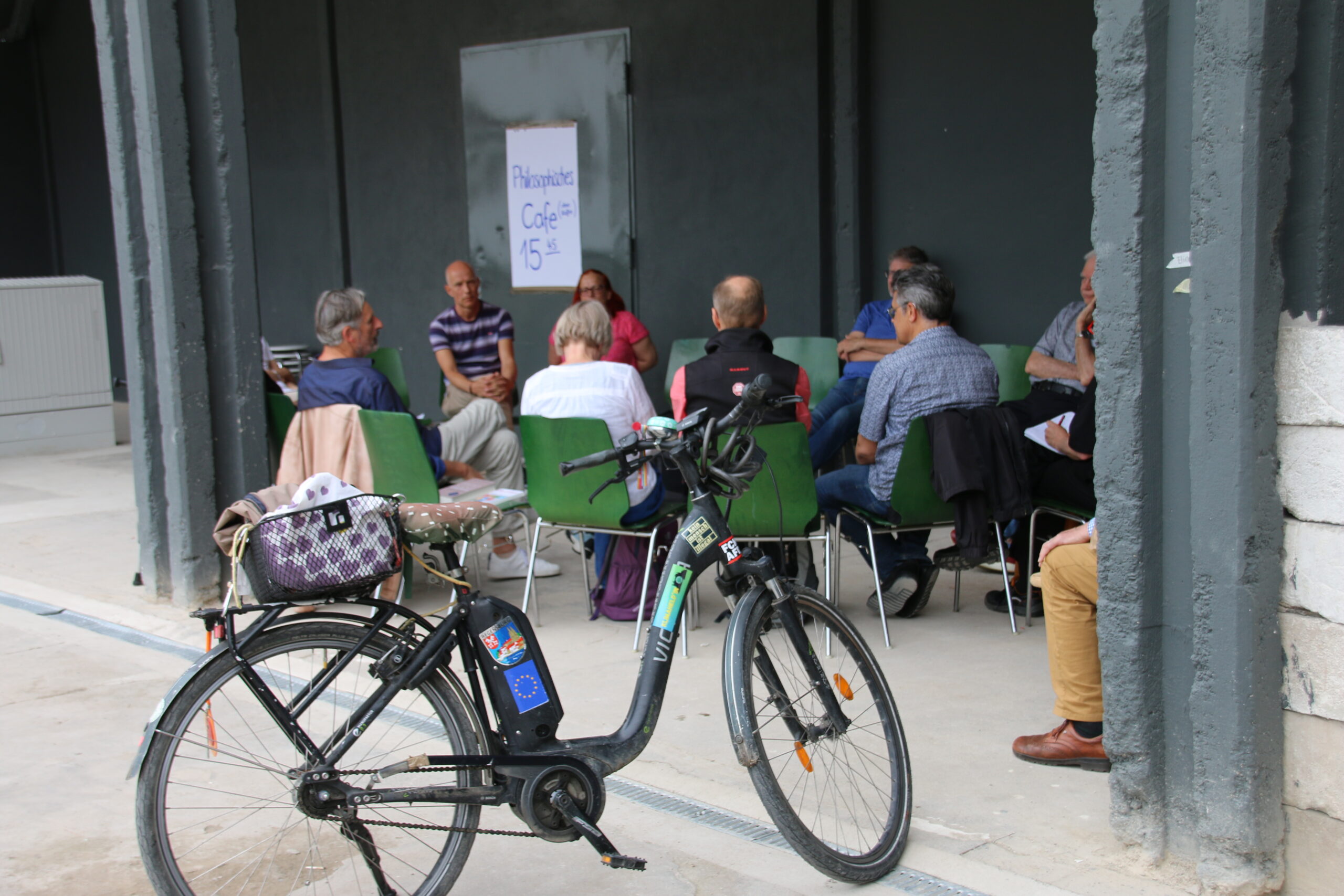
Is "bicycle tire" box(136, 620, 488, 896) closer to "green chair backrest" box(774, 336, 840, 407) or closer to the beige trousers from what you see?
the beige trousers

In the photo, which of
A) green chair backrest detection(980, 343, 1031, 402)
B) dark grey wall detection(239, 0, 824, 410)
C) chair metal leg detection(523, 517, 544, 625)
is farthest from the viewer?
dark grey wall detection(239, 0, 824, 410)

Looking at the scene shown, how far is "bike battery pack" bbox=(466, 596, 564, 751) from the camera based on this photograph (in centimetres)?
276

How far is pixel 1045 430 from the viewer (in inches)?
192

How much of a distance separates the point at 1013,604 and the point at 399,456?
2454 millimetres

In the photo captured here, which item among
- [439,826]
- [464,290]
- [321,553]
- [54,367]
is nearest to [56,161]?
[54,367]

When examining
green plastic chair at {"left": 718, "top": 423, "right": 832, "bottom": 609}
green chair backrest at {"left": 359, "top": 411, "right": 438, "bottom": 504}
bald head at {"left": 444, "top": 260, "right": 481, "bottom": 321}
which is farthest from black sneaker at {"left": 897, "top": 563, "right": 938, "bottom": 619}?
bald head at {"left": 444, "top": 260, "right": 481, "bottom": 321}

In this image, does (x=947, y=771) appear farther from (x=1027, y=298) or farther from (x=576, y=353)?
(x=1027, y=298)

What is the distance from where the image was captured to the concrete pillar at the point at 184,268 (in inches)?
203

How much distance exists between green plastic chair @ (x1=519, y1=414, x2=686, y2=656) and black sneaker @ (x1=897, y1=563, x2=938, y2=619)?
2.96 ft

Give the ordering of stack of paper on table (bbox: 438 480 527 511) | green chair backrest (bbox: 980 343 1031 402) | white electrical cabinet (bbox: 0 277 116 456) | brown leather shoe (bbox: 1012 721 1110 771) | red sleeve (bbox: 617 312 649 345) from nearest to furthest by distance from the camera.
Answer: brown leather shoe (bbox: 1012 721 1110 771), stack of paper on table (bbox: 438 480 527 511), green chair backrest (bbox: 980 343 1031 402), red sleeve (bbox: 617 312 649 345), white electrical cabinet (bbox: 0 277 116 456)

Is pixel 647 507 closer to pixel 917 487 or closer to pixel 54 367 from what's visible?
pixel 917 487

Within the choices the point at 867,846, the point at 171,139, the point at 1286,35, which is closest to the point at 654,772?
the point at 867,846

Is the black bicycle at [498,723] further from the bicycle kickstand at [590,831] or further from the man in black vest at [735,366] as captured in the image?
the man in black vest at [735,366]

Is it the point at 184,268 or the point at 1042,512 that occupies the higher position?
the point at 184,268
